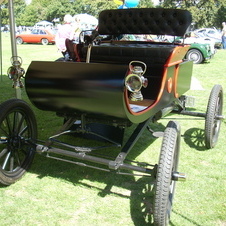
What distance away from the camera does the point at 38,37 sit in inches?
860

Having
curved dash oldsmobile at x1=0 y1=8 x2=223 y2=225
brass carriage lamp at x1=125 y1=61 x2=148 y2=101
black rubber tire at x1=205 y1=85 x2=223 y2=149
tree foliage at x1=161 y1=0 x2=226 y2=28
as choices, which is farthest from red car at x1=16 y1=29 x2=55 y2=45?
brass carriage lamp at x1=125 y1=61 x2=148 y2=101

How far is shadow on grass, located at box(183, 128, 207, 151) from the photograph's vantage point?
361 centimetres

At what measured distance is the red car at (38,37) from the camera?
21703 millimetres

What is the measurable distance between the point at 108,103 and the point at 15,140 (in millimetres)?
1001

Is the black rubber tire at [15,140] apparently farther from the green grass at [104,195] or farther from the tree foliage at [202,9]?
the tree foliage at [202,9]

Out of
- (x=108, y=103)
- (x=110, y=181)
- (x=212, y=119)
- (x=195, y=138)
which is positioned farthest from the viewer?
(x=195, y=138)

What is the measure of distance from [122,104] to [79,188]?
97 centimetres

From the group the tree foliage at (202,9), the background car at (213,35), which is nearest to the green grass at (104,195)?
the background car at (213,35)

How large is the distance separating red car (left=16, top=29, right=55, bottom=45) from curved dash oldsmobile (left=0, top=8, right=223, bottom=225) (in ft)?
63.6

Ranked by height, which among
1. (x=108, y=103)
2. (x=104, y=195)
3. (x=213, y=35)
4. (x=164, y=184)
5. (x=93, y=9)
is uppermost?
(x=93, y=9)

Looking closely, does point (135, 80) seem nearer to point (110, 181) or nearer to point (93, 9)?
point (110, 181)

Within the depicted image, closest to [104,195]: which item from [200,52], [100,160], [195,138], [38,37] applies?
[100,160]

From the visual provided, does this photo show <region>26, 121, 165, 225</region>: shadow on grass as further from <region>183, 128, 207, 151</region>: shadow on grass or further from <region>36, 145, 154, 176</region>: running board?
<region>183, 128, 207, 151</region>: shadow on grass

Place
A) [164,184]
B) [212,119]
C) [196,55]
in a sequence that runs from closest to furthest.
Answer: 1. [164,184]
2. [212,119]
3. [196,55]
